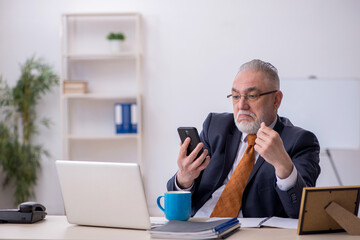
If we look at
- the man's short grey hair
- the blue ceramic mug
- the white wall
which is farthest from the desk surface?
the white wall

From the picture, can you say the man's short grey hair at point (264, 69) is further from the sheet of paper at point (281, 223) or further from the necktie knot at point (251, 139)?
the sheet of paper at point (281, 223)

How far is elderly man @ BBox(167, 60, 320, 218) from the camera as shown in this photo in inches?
83.0

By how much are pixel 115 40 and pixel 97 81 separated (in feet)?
1.54

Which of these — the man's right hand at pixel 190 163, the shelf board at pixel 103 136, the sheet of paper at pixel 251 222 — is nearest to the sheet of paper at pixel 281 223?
the sheet of paper at pixel 251 222

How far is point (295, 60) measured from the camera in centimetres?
498

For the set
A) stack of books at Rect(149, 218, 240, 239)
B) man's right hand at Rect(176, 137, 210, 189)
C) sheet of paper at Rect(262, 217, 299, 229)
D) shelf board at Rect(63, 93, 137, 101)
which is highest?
shelf board at Rect(63, 93, 137, 101)

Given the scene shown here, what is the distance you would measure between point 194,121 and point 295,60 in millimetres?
Result: 1133

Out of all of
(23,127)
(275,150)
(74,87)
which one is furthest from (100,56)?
(275,150)

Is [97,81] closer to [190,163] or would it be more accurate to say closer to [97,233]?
[190,163]

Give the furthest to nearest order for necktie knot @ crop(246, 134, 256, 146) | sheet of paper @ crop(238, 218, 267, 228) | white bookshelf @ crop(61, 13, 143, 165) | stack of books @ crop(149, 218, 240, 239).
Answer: white bookshelf @ crop(61, 13, 143, 165)
necktie knot @ crop(246, 134, 256, 146)
sheet of paper @ crop(238, 218, 267, 228)
stack of books @ crop(149, 218, 240, 239)

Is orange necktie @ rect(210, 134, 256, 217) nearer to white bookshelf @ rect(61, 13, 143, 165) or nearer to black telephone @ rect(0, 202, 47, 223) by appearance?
black telephone @ rect(0, 202, 47, 223)

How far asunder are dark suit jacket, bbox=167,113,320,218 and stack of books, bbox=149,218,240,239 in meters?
0.42

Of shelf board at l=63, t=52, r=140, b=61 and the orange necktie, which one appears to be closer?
the orange necktie

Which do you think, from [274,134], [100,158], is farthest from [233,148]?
[100,158]
